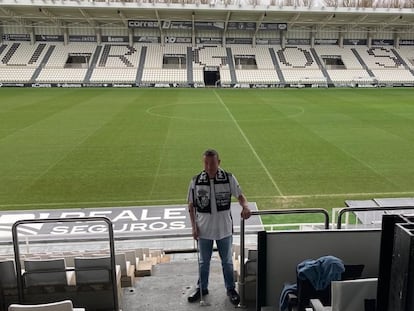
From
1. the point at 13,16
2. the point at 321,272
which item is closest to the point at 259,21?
the point at 13,16

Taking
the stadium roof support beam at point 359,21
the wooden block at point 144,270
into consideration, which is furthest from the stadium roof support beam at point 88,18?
the wooden block at point 144,270

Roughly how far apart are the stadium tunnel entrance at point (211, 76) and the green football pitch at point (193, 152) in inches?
866

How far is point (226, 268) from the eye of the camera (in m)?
4.56

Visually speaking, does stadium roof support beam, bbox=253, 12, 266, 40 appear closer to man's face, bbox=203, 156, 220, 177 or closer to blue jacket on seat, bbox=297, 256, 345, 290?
man's face, bbox=203, 156, 220, 177

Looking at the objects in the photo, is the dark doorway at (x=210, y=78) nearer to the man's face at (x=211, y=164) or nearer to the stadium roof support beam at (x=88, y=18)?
the stadium roof support beam at (x=88, y=18)

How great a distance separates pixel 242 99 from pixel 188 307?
28192mm

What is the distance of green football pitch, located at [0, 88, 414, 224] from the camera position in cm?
1099

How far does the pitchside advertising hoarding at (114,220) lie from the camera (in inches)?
337

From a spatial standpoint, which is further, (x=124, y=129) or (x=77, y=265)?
(x=124, y=129)

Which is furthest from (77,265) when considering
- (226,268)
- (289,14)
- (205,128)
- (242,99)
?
(289,14)

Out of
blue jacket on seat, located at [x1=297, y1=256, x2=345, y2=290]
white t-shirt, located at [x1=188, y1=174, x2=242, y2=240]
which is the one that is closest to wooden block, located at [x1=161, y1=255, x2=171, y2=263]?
white t-shirt, located at [x1=188, y1=174, x2=242, y2=240]

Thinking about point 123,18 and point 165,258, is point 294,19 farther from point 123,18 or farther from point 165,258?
point 165,258

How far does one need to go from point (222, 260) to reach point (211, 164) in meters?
1.07

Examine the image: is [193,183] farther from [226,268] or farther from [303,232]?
[303,232]
